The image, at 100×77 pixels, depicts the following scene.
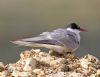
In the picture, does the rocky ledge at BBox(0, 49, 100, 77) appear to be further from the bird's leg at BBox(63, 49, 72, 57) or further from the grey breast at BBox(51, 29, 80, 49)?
the grey breast at BBox(51, 29, 80, 49)

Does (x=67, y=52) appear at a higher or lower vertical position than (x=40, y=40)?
lower

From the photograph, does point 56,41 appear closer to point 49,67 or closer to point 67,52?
point 67,52


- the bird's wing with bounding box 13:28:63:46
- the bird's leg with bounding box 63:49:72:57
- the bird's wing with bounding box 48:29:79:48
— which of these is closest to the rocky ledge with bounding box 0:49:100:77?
the bird's wing with bounding box 13:28:63:46

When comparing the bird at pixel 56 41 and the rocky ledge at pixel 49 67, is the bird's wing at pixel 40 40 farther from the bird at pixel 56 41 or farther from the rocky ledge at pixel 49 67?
the rocky ledge at pixel 49 67

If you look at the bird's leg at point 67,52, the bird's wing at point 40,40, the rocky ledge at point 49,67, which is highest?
the bird's wing at point 40,40

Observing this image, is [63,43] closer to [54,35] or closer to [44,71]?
[54,35]

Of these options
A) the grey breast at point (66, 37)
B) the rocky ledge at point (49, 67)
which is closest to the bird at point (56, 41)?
the grey breast at point (66, 37)

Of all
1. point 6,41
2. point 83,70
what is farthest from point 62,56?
point 6,41

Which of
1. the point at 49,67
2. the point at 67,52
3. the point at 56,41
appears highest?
the point at 56,41

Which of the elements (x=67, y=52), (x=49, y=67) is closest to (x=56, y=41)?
(x=67, y=52)
